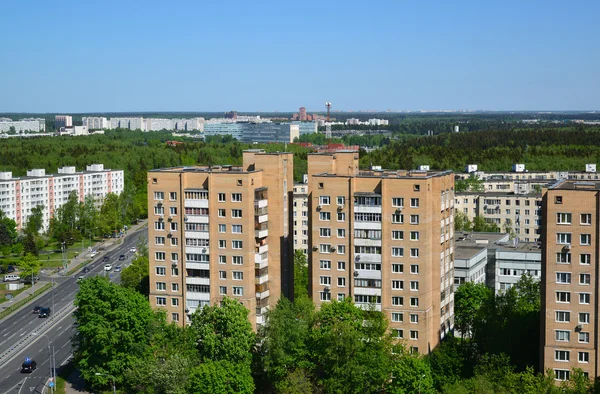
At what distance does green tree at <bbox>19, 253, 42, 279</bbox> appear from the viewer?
82.9m

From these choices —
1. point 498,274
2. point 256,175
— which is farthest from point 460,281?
point 256,175

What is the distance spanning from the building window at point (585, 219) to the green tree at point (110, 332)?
2474 cm

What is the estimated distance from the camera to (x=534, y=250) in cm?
6328

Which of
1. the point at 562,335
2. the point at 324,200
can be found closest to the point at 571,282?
the point at 562,335

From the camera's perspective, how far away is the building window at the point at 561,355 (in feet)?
143

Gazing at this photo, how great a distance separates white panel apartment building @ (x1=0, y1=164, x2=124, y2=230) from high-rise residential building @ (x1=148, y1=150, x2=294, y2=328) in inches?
2309

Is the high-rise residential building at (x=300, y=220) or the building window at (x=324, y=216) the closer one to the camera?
the building window at (x=324, y=216)

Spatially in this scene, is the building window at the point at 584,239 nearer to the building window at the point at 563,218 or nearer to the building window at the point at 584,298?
the building window at the point at 563,218

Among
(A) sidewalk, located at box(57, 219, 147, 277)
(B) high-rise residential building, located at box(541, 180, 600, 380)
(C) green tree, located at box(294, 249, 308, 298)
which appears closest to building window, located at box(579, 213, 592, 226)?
(B) high-rise residential building, located at box(541, 180, 600, 380)

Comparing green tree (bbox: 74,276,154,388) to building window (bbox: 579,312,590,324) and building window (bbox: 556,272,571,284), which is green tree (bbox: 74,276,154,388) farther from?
building window (bbox: 579,312,590,324)

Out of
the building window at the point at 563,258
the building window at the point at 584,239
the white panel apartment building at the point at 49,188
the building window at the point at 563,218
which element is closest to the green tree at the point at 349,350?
the building window at the point at 563,258

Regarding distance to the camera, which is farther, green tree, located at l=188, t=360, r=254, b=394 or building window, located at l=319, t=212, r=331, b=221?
building window, located at l=319, t=212, r=331, b=221

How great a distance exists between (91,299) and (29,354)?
391 inches

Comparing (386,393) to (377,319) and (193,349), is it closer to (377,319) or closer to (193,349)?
(377,319)
